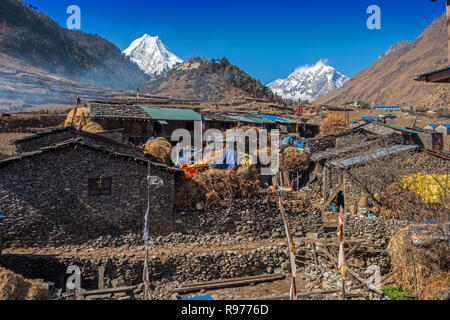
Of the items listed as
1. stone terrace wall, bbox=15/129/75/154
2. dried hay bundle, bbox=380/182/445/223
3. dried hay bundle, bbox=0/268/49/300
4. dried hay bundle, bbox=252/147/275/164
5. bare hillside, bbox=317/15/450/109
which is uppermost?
bare hillside, bbox=317/15/450/109

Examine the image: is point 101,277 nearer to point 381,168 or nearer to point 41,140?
point 41,140

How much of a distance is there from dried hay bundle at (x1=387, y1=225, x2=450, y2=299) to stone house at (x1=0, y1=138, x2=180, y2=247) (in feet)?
32.5

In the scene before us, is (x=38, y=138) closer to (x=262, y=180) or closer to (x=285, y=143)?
(x=262, y=180)

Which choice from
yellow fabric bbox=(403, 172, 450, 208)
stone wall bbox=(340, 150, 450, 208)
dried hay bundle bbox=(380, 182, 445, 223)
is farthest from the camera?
stone wall bbox=(340, 150, 450, 208)

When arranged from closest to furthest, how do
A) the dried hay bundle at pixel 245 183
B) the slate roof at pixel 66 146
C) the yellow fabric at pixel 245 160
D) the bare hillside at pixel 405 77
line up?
the slate roof at pixel 66 146, the dried hay bundle at pixel 245 183, the yellow fabric at pixel 245 160, the bare hillside at pixel 405 77

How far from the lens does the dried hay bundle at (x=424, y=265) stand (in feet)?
32.8

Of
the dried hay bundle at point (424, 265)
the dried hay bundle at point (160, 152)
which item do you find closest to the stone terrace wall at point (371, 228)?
the dried hay bundle at point (424, 265)

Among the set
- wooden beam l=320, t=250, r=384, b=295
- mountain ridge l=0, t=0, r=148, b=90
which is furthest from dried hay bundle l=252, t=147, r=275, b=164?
mountain ridge l=0, t=0, r=148, b=90

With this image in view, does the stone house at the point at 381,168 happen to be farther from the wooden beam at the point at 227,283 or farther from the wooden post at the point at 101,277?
the wooden post at the point at 101,277

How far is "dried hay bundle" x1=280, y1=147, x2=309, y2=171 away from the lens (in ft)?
68.8

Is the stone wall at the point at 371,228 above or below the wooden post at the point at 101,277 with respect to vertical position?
above

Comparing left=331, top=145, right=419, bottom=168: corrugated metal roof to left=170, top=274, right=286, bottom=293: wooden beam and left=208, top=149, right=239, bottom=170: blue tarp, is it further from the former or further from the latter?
left=170, top=274, right=286, bottom=293: wooden beam

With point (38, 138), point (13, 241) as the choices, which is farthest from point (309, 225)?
point (38, 138)

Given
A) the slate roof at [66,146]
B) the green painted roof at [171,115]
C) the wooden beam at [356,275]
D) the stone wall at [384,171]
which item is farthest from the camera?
the green painted roof at [171,115]
